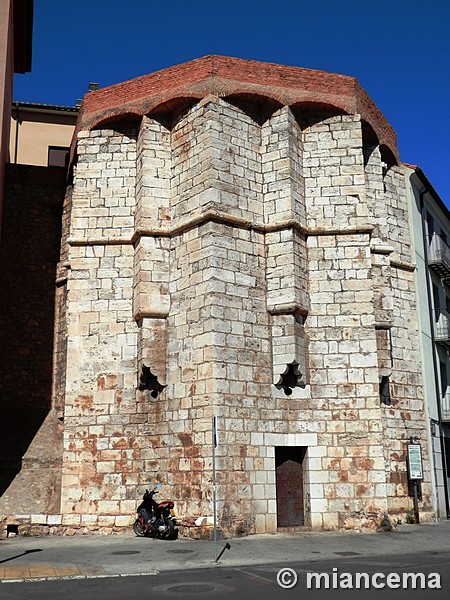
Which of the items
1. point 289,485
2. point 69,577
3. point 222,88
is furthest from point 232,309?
point 69,577

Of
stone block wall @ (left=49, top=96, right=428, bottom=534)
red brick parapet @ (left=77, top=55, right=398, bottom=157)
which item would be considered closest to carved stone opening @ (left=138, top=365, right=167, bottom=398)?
stone block wall @ (left=49, top=96, right=428, bottom=534)

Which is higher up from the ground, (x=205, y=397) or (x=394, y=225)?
(x=394, y=225)

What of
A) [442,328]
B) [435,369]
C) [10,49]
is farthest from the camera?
[442,328]

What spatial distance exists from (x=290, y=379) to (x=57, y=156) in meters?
16.3

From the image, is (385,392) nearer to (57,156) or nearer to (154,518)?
(154,518)

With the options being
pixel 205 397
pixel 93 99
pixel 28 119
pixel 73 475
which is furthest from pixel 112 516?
pixel 28 119

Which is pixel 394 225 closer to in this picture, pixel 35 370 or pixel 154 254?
pixel 154 254

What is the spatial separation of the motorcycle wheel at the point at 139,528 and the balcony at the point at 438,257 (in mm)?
12709

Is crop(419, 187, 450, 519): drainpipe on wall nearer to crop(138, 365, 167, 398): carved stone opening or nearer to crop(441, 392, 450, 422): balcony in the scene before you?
crop(441, 392, 450, 422): balcony

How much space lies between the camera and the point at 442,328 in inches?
867

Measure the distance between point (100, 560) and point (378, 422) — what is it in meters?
6.98

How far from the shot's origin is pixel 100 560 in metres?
11.1

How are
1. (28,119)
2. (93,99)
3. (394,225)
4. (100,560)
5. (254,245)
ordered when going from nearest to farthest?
(100,560), (254,245), (93,99), (394,225), (28,119)

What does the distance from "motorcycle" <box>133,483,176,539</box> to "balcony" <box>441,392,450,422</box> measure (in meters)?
10.2
